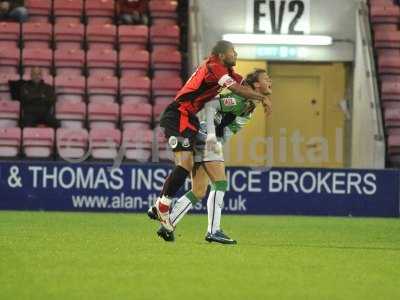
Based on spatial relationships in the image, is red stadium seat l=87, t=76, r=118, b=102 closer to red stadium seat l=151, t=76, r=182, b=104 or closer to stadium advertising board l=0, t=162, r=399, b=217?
red stadium seat l=151, t=76, r=182, b=104

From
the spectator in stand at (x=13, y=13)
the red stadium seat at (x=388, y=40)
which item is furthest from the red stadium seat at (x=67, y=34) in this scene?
the red stadium seat at (x=388, y=40)

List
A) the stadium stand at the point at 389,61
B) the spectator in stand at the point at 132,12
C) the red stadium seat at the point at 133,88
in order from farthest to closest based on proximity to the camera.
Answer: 1. the spectator in stand at the point at 132,12
2. the stadium stand at the point at 389,61
3. the red stadium seat at the point at 133,88

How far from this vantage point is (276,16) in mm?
20438

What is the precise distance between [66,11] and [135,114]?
2.54 metres

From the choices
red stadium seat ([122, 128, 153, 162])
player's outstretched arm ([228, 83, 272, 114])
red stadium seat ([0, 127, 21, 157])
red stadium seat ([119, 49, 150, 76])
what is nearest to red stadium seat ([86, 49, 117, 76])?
red stadium seat ([119, 49, 150, 76])

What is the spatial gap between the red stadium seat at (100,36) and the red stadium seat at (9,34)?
1.20 m

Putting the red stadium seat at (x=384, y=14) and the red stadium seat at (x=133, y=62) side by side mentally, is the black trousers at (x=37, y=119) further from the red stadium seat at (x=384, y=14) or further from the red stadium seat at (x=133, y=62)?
the red stadium seat at (x=384, y=14)

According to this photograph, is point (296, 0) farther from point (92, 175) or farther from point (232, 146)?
point (92, 175)

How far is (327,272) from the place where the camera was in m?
9.18

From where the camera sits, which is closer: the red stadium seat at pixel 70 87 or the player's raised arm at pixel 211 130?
the player's raised arm at pixel 211 130

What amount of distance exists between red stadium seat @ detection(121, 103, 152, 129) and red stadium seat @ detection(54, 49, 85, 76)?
1.17m

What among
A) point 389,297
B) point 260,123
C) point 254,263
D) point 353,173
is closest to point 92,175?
point 353,173

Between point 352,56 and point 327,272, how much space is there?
12.0 meters

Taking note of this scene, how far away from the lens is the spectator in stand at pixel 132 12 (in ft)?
66.6
